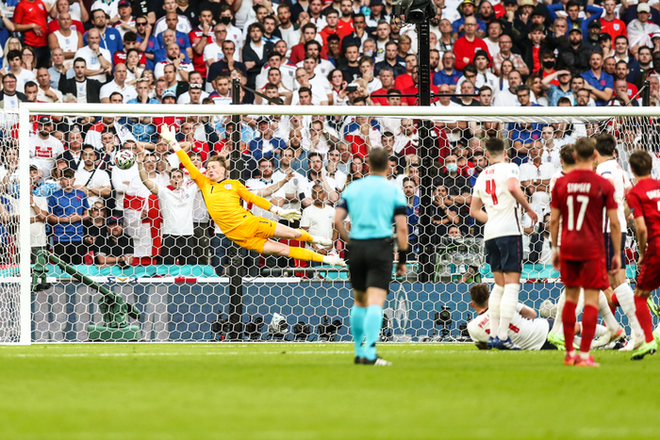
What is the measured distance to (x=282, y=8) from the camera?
15398 mm

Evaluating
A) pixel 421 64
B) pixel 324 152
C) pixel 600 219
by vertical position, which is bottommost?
pixel 600 219

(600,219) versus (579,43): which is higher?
(579,43)

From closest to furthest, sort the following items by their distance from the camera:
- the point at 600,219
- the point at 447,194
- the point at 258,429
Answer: the point at 258,429, the point at 600,219, the point at 447,194

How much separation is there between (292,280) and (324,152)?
211 centimetres

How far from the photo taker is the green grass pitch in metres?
3.91

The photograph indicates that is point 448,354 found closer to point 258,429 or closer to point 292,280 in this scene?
point 292,280

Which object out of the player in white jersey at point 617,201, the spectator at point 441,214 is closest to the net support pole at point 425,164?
the spectator at point 441,214

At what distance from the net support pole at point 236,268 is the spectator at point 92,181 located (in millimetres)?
1599

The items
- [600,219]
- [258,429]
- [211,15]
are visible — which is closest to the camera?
[258,429]

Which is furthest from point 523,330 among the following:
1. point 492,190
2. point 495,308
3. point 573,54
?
point 573,54

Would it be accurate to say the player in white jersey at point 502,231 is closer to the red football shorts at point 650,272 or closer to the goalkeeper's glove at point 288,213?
the red football shorts at point 650,272

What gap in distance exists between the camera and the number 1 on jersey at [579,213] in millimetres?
6594

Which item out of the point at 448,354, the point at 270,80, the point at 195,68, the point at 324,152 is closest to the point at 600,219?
the point at 448,354

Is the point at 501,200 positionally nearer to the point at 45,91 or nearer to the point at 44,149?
the point at 44,149
